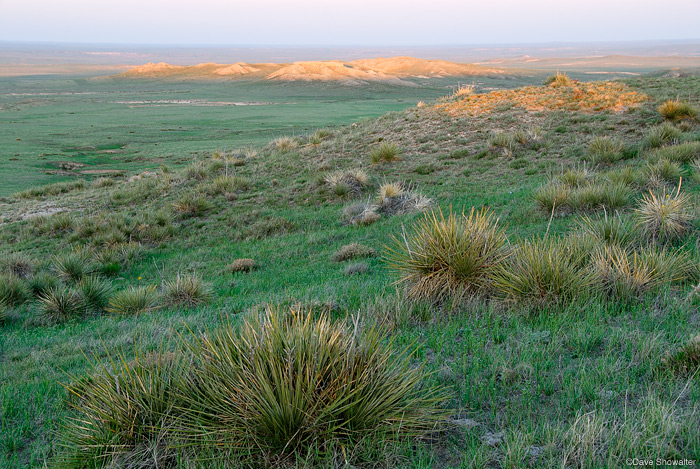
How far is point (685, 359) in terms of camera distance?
327 centimetres

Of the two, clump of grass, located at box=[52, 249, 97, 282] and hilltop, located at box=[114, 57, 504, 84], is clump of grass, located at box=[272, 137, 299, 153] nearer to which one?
clump of grass, located at box=[52, 249, 97, 282]

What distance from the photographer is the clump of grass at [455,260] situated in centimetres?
518

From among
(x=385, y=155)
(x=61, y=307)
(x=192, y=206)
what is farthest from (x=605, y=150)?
(x=61, y=307)

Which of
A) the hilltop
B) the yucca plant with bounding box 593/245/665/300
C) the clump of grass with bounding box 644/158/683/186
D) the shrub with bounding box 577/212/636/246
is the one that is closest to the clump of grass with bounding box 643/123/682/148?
the clump of grass with bounding box 644/158/683/186

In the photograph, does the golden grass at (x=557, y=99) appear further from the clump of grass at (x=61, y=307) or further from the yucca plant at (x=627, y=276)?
the clump of grass at (x=61, y=307)

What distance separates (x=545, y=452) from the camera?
2.54m

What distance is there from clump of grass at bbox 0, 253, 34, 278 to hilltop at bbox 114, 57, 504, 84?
91327 mm

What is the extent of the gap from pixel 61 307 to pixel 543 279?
6.68 meters

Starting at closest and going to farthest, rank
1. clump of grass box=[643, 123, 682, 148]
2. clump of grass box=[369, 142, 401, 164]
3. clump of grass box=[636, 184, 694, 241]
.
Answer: clump of grass box=[636, 184, 694, 241] < clump of grass box=[643, 123, 682, 148] < clump of grass box=[369, 142, 401, 164]

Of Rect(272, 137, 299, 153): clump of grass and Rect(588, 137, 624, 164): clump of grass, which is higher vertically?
Rect(588, 137, 624, 164): clump of grass

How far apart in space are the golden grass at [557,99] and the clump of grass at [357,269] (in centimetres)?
1386

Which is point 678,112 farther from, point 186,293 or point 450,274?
point 186,293

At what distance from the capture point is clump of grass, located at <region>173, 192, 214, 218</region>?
558 inches

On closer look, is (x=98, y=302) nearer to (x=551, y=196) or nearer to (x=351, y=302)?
(x=351, y=302)
